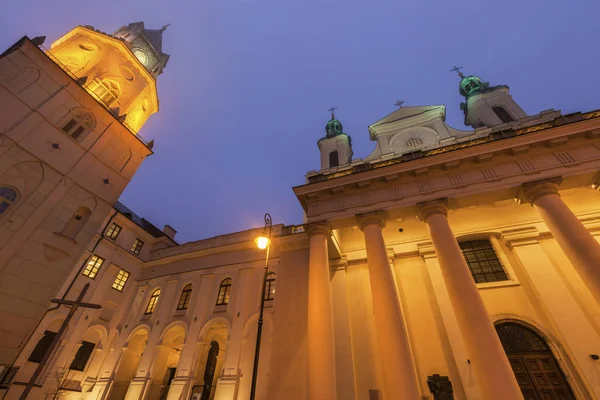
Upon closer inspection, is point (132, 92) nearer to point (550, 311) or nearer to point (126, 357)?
point (126, 357)

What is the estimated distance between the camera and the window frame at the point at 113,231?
21311 mm

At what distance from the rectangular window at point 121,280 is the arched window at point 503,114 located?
103 feet

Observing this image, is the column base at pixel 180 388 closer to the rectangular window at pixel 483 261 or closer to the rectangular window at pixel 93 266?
the rectangular window at pixel 93 266

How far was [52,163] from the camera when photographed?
49.0ft

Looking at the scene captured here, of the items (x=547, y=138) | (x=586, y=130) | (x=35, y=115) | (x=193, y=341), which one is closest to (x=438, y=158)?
(x=547, y=138)

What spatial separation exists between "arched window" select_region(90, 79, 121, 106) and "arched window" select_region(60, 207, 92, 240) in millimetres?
9302

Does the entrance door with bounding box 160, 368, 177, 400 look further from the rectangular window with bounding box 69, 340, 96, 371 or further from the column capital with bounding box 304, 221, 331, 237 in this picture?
the column capital with bounding box 304, 221, 331, 237

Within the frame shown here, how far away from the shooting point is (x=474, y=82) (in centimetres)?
2350

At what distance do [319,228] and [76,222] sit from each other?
1477 centimetres

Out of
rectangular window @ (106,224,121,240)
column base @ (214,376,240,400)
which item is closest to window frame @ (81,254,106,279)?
rectangular window @ (106,224,121,240)

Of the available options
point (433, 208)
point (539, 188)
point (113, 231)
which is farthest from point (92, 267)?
point (539, 188)

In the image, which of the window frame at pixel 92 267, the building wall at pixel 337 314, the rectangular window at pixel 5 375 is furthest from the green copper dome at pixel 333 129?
the rectangular window at pixel 5 375

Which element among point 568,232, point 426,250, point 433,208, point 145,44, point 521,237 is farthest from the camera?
point 145,44

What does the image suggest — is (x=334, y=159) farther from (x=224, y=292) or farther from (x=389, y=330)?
(x=389, y=330)
